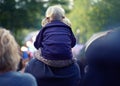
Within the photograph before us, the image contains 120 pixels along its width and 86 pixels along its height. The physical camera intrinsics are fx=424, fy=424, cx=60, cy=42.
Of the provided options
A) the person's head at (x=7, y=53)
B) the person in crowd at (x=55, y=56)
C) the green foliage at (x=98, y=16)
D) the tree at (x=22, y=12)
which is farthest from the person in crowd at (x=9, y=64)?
the tree at (x=22, y=12)

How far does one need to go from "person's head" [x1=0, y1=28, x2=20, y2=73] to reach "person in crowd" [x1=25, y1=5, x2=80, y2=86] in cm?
130

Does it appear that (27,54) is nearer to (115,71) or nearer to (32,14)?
(115,71)

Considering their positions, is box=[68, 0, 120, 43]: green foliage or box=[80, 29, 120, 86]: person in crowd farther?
box=[68, 0, 120, 43]: green foliage

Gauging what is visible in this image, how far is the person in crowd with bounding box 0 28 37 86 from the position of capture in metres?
3.34

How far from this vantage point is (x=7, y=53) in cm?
335

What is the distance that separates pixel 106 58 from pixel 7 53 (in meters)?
0.80

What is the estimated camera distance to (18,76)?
135 inches

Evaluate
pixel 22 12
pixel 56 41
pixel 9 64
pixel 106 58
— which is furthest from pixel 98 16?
pixel 22 12

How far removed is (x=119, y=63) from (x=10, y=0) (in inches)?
1494

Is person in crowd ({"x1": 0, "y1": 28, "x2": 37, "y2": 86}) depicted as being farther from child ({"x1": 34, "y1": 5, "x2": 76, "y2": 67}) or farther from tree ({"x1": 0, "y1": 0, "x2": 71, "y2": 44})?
tree ({"x1": 0, "y1": 0, "x2": 71, "y2": 44})

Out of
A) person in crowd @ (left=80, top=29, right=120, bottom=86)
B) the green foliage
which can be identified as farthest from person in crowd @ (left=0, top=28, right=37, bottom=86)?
the green foliage

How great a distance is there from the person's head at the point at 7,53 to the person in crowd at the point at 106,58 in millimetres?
636

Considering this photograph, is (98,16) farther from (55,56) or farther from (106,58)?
(106,58)

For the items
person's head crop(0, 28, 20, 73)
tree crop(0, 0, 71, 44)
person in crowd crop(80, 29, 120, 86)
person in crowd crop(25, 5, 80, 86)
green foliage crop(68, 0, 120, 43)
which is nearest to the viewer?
person in crowd crop(80, 29, 120, 86)
